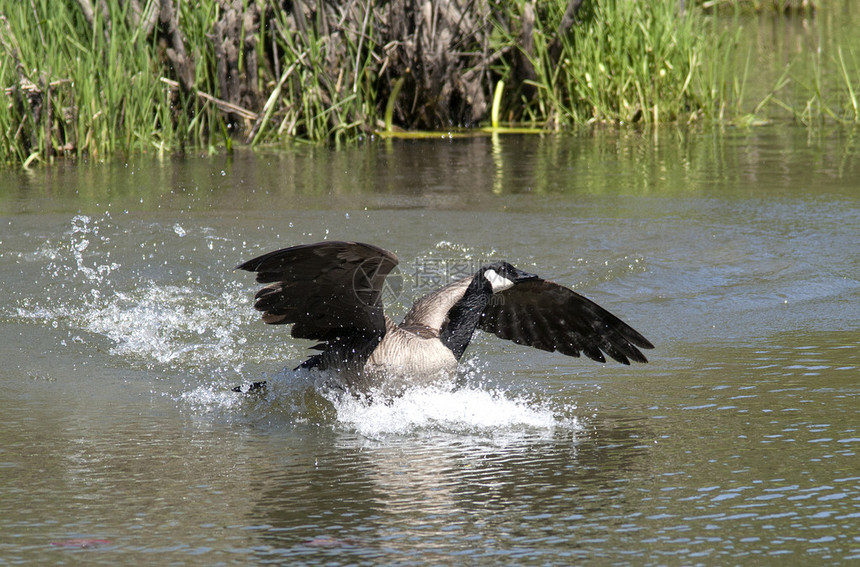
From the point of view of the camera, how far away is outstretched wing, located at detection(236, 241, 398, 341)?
15.4 ft

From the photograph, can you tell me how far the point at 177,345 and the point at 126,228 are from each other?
2.20 m

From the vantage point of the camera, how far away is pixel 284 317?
206 inches

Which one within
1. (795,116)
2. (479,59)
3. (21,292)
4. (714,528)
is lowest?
(714,528)

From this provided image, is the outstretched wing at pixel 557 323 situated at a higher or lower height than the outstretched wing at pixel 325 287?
lower

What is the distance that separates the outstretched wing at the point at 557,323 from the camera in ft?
17.4

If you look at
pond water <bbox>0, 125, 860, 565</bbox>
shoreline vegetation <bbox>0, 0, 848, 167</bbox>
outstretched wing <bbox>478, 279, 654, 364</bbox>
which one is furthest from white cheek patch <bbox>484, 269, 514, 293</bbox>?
shoreline vegetation <bbox>0, 0, 848, 167</bbox>

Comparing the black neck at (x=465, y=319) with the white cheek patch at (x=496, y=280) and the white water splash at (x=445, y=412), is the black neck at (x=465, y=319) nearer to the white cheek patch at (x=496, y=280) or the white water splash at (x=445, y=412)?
the white cheek patch at (x=496, y=280)

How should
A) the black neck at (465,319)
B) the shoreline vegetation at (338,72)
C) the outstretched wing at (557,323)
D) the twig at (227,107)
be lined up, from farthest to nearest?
the twig at (227,107) < the shoreline vegetation at (338,72) < the outstretched wing at (557,323) < the black neck at (465,319)

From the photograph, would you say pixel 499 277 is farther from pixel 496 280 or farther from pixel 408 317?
pixel 408 317

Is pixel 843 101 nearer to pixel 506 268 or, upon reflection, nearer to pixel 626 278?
pixel 626 278

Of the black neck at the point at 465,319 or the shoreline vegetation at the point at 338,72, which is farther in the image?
the shoreline vegetation at the point at 338,72

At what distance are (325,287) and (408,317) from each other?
0.80 m

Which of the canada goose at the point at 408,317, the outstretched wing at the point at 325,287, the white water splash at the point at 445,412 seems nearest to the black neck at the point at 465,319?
the canada goose at the point at 408,317

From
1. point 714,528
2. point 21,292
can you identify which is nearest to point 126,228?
point 21,292
